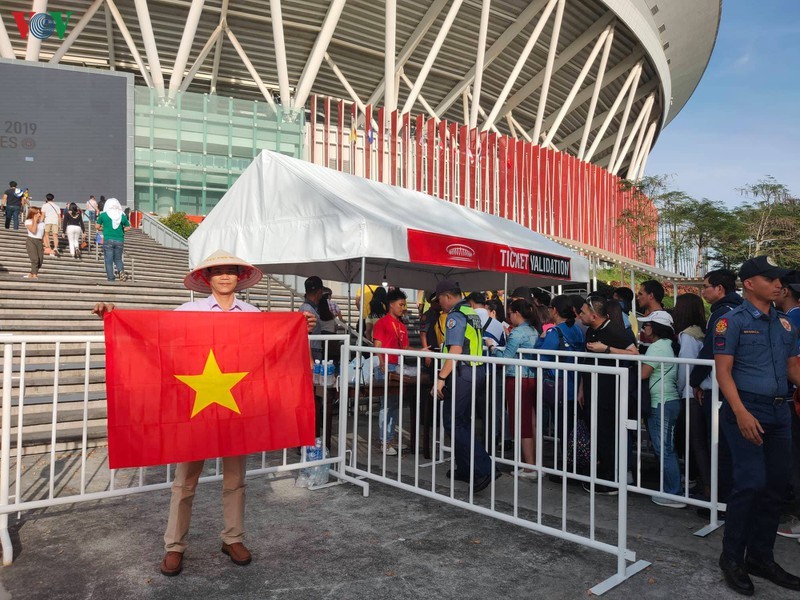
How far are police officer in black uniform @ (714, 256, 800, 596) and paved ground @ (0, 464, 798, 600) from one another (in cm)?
24

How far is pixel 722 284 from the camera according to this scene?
5383 millimetres

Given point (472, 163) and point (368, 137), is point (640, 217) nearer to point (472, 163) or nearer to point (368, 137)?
point (472, 163)

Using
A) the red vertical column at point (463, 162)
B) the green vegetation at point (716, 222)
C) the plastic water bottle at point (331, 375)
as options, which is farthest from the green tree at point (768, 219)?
the plastic water bottle at point (331, 375)

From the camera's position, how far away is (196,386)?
4.13 metres

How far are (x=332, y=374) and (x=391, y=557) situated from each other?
2.48 meters

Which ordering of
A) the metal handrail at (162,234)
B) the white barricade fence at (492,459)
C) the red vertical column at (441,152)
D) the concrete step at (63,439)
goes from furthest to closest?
the red vertical column at (441,152), the metal handrail at (162,234), the concrete step at (63,439), the white barricade fence at (492,459)

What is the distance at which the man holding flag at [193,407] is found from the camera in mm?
3885

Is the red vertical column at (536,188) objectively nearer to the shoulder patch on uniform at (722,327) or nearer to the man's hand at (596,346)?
the man's hand at (596,346)

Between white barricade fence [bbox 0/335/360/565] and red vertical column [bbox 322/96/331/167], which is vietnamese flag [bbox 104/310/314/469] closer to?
white barricade fence [bbox 0/335/360/565]

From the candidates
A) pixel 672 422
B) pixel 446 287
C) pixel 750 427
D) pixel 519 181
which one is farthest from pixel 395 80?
pixel 750 427

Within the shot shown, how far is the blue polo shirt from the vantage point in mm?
3711

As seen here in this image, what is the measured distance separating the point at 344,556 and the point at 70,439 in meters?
4.14

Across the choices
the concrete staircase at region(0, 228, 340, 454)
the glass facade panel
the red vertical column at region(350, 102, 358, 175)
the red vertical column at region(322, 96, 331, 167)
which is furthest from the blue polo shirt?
the red vertical column at region(322, 96, 331, 167)

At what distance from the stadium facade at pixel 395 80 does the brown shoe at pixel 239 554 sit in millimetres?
29327
